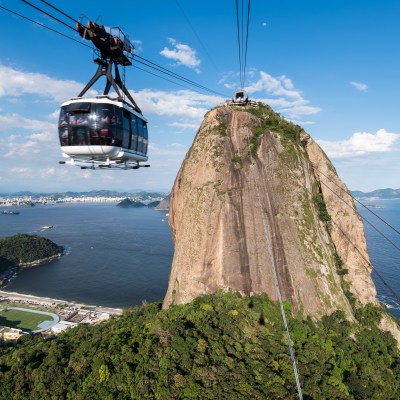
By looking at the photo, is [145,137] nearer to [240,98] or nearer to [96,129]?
[96,129]

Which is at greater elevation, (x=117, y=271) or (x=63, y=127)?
(x=63, y=127)

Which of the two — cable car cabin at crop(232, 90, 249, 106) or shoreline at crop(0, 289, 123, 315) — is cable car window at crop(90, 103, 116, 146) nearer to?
cable car cabin at crop(232, 90, 249, 106)

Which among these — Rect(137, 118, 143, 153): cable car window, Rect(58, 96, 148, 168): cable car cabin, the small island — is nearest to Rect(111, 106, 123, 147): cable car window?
Rect(58, 96, 148, 168): cable car cabin

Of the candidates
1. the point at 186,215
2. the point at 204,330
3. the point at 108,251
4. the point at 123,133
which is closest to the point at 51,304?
the point at 108,251

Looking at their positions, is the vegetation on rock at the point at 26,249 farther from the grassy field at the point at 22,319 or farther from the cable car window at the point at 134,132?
the cable car window at the point at 134,132

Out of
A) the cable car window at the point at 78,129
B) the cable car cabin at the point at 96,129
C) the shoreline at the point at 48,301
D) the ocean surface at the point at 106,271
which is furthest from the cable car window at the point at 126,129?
the ocean surface at the point at 106,271

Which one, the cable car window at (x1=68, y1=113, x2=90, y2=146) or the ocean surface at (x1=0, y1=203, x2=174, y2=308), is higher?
the cable car window at (x1=68, y1=113, x2=90, y2=146)

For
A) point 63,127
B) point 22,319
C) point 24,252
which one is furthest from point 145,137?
point 24,252
